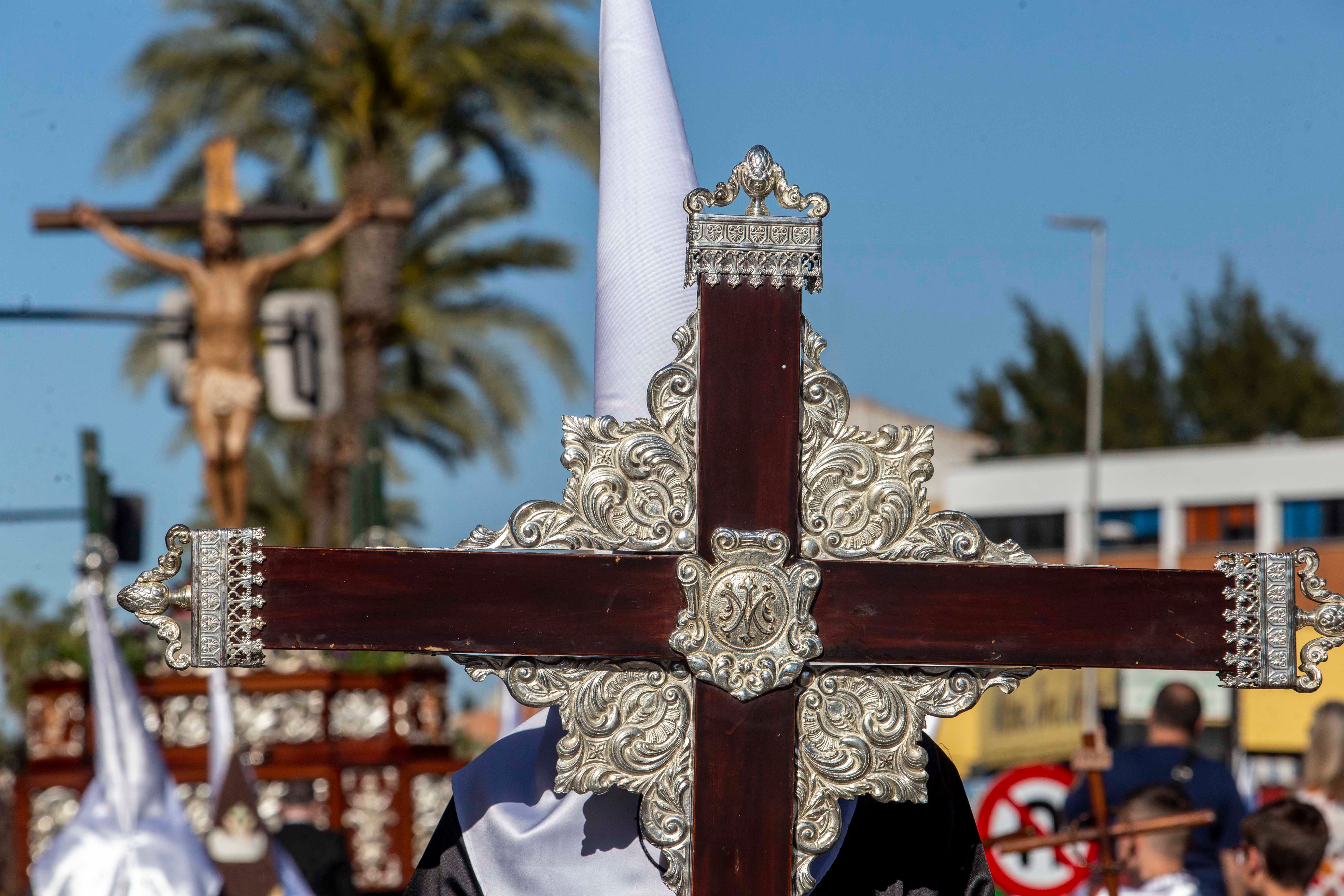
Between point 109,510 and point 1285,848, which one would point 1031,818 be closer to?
point 1285,848

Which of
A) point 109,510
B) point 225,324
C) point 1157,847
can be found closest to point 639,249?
point 1157,847

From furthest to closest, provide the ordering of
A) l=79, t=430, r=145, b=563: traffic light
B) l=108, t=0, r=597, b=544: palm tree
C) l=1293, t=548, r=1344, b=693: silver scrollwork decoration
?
l=108, t=0, r=597, b=544: palm tree
l=79, t=430, r=145, b=563: traffic light
l=1293, t=548, r=1344, b=693: silver scrollwork decoration

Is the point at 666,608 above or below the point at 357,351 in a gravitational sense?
below

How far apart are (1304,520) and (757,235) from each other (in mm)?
37418

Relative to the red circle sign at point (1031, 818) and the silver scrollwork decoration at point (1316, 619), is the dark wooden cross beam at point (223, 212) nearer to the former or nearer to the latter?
the red circle sign at point (1031, 818)

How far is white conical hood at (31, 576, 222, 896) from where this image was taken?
5703 mm

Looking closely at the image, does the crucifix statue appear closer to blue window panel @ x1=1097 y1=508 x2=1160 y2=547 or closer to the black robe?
the black robe

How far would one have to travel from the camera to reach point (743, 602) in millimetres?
2004

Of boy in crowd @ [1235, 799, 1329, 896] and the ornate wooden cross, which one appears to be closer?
the ornate wooden cross

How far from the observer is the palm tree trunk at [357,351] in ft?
48.5

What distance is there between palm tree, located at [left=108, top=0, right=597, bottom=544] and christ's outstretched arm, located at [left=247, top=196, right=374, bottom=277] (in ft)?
7.27

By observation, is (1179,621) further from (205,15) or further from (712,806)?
(205,15)

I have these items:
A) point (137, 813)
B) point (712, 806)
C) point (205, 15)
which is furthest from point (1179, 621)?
point (205, 15)

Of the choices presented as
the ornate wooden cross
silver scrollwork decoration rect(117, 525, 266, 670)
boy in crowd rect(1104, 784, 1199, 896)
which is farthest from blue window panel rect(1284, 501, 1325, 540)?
silver scrollwork decoration rect(117, 525, 266, 670)
